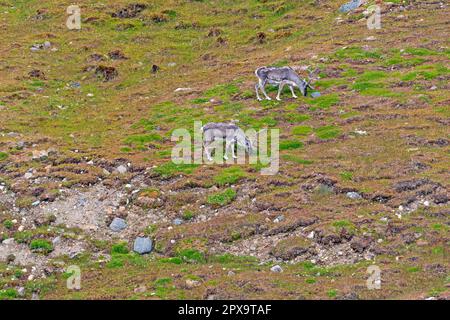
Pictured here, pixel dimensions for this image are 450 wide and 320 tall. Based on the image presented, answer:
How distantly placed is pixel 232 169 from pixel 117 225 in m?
5.62

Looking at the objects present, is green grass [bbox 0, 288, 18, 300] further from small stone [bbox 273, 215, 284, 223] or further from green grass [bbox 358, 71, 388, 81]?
green grass [bbox 358, 71, 388, 81]

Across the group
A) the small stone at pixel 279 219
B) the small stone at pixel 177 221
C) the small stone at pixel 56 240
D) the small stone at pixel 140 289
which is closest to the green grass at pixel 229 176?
the small stone at pixel 177 221

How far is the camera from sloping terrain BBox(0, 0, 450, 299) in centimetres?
2044

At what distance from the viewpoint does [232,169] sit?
27.2 metres

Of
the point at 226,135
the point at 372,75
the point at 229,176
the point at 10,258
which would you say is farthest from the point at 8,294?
the point at 372,75

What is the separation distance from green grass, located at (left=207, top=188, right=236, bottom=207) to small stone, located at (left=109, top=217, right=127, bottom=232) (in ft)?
10.6

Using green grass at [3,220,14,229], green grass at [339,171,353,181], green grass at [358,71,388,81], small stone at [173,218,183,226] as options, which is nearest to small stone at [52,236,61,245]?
green grass at [3,220,14,229]

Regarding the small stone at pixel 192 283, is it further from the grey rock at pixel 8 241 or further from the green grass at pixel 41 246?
the grey rock at pixel 8 241

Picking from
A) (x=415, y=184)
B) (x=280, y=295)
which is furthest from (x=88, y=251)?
(x=415, y=184)

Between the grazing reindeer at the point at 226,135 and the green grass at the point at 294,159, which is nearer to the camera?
the green grass at the point at 294,159

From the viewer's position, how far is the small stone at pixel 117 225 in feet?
78.0

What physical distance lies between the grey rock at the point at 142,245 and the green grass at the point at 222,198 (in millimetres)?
3213

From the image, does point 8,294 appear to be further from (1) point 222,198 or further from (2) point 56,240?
(1) point 222,198
